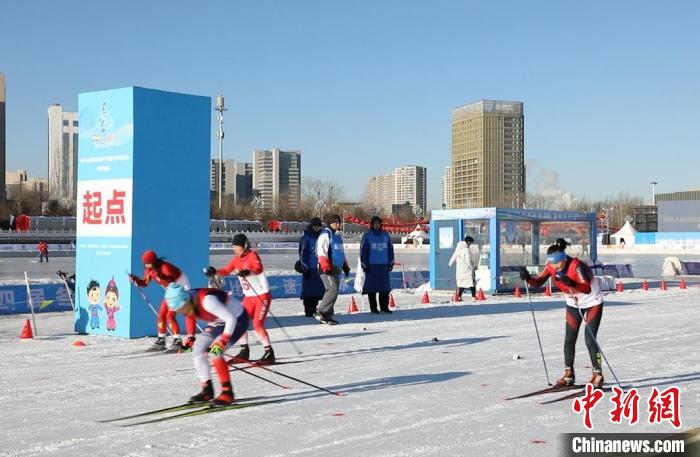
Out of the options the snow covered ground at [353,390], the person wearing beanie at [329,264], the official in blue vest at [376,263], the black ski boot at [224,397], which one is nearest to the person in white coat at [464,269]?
the official in blue vest at [376,263]

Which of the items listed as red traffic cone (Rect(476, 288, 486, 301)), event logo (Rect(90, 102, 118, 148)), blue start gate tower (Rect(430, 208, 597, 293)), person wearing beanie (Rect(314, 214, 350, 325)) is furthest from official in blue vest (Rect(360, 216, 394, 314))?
event logo (Rect(90, 102, 118, 148))

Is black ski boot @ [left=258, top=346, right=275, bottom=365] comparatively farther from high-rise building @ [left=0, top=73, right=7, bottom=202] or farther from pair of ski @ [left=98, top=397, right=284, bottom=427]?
high-rise building @ [left=0, top=73, right=7, bottom=202]

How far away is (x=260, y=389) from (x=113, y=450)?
2724 millimetres

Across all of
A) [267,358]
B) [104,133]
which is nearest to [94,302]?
[104,133]

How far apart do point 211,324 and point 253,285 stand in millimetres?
2834

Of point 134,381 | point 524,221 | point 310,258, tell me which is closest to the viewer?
point 134,381

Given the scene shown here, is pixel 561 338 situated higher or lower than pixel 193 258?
lower

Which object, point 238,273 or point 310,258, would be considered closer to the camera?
point 238,273

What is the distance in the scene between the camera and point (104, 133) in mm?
13875

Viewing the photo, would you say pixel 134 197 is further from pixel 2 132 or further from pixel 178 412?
pixel 2 132

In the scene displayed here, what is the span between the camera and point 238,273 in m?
10.2

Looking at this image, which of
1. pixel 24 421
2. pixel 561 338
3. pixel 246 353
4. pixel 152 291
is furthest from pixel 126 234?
pixel 561 338

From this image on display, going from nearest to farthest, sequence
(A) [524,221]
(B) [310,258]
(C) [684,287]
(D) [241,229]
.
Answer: (B) [310,258] < (A) [524,221] < (C) [684,287] < (D) [241,229]

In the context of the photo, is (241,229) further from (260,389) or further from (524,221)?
(260,389)
